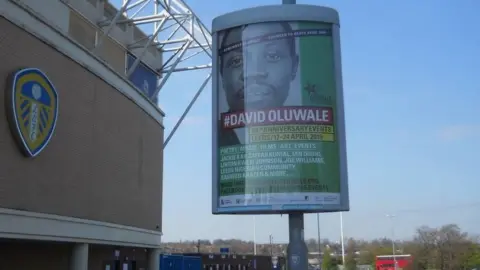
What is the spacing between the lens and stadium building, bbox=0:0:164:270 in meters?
12.9

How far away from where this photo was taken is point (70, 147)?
15.8 metres

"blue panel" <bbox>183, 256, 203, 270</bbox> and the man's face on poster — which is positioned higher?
the man's face on poster

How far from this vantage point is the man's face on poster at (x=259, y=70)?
1388 centimetres

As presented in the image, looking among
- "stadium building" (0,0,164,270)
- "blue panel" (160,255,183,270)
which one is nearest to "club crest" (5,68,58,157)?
"stadium building" (0,0,164,270)

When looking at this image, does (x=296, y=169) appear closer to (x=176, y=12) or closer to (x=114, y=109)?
(x=114, y=109)

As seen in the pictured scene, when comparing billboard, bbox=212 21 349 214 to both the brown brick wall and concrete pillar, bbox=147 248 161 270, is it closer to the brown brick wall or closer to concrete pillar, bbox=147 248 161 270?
the brown brick wall

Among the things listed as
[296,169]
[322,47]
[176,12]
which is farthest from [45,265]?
[176,12]

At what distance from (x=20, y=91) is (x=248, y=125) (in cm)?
548

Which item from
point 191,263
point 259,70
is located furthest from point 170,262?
point 259,70

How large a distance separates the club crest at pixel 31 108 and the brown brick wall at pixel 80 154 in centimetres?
19

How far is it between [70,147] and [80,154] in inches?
27.3

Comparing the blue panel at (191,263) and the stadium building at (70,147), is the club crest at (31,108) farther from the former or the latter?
the blue panel at (191,263)

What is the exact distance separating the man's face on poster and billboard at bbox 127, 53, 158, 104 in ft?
39.5

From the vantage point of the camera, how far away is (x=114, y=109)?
64.4 feet
